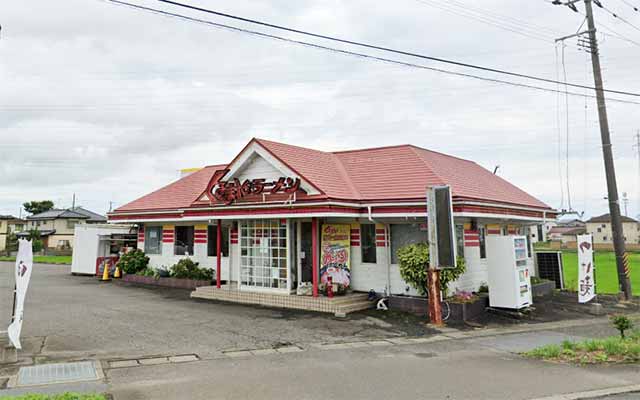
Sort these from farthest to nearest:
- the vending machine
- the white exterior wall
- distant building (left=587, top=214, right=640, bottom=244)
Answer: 1. distant building (left=587, top=214, right=640, bottom=244)
2. the white exterior wall
3. the vending machine

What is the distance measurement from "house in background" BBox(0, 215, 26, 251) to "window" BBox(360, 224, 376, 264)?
54.6 m

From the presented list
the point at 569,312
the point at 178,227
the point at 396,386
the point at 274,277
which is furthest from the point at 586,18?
the point at 178,227

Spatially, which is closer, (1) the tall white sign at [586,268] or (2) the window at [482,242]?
(1) the tall white sign at [586,268]

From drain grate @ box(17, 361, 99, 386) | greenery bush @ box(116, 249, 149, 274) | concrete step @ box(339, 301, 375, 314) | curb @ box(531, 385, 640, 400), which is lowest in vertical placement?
curb @ box(531, 385, 640, 400)

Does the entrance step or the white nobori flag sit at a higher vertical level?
the white nobori flag

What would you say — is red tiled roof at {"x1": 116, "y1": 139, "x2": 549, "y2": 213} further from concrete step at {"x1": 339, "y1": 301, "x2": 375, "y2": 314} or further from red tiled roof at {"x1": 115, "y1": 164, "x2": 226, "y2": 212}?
concrete step at {"x1": 339, "y1": 301, "x2": 375, "y2": 314}

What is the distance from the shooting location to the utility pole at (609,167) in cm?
1407

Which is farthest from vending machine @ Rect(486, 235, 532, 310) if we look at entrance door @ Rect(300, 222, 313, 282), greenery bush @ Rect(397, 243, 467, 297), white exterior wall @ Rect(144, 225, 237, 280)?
white exterior wall @ Rect(144, 225, 237, 280)

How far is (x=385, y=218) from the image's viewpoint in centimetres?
1296

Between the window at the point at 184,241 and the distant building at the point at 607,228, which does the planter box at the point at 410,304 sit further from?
the distant building at the point at 607,228

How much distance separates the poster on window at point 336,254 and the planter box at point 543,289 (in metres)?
6.89

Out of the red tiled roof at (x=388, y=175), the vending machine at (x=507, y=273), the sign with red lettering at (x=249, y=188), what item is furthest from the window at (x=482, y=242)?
the sign with red lettering at (x=249, y=188)

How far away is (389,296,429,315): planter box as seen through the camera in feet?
39.5

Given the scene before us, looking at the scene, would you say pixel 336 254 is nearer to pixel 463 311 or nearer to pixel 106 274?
pixel 463 311
